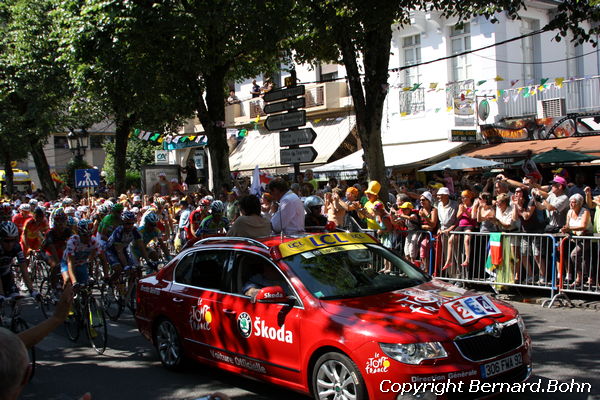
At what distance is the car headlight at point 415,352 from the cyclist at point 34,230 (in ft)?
33.2

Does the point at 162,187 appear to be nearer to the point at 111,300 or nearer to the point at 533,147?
the point at 111,300

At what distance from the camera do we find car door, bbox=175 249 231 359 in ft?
20.7

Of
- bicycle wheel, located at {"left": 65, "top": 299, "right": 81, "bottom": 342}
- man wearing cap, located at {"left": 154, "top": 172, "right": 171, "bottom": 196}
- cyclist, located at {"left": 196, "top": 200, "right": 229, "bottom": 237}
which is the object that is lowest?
bicycle wheel, located at {"left": 65, "top": 299, "right": 81, "bottom": 342}

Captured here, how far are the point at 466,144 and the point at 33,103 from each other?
54.4 ft

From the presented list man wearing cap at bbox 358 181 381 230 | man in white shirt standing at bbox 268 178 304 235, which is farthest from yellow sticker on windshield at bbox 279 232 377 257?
man wearing cap at bbox 358 181 381 230

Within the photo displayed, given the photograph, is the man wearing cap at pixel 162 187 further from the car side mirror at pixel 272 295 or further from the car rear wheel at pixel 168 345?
the car side mirror at pixel 272 295

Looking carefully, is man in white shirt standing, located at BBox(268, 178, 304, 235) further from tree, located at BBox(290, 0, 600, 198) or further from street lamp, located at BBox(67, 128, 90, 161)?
street lamp, located at BBox(67, 128, 90, 161)

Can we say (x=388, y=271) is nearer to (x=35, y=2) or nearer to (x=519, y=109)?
(x=519, y=109)

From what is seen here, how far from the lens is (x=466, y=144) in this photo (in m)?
21.4

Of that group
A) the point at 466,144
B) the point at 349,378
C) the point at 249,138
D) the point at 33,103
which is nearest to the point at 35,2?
the point at 33,103

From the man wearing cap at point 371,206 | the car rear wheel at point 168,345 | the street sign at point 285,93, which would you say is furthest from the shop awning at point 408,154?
the car rear wheel at point 168,345

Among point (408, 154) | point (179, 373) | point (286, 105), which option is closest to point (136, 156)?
point (408, 154)

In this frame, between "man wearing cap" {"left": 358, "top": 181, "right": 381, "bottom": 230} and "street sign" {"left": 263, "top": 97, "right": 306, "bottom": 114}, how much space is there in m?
2.36

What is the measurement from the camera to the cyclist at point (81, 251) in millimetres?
8875
